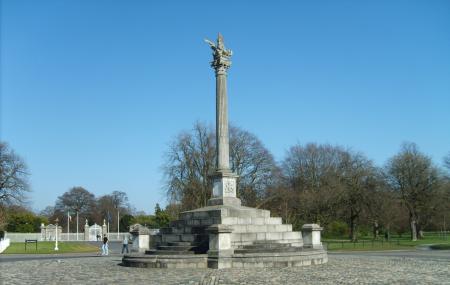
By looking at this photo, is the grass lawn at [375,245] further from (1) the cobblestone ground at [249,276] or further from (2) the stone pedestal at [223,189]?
(1) the cobblestone ground at [249,276]

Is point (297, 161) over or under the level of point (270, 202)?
over

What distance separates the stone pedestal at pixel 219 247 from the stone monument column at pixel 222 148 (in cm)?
474

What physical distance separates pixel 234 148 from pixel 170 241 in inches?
1161

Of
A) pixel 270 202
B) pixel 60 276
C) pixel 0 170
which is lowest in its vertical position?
pixel 60 276

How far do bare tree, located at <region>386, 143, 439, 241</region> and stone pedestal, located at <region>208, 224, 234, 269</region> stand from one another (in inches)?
1735

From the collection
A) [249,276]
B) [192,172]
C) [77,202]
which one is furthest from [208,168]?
[77,202]

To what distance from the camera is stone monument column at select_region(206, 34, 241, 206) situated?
24266mm

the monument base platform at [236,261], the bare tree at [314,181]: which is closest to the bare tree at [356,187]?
the bare tree at [314,181]

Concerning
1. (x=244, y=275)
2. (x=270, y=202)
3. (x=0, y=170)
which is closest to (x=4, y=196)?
(x=0, y=170)

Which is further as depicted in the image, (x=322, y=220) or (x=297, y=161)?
(x=297, y=161)

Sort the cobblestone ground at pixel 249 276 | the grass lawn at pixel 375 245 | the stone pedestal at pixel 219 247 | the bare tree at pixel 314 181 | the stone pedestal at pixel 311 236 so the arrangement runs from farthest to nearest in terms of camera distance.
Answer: the bare tree at pixel 314 181, the grass lawn at pixel 375 245, the stone pedestal at pixel 311 236, the stone pedestal at pixel 219 247, the cobblestone ground at pixel 249 276

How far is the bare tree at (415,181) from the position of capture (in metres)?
58.4

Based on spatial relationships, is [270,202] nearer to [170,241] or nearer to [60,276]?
[170,241]

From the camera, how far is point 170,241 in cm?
2292
